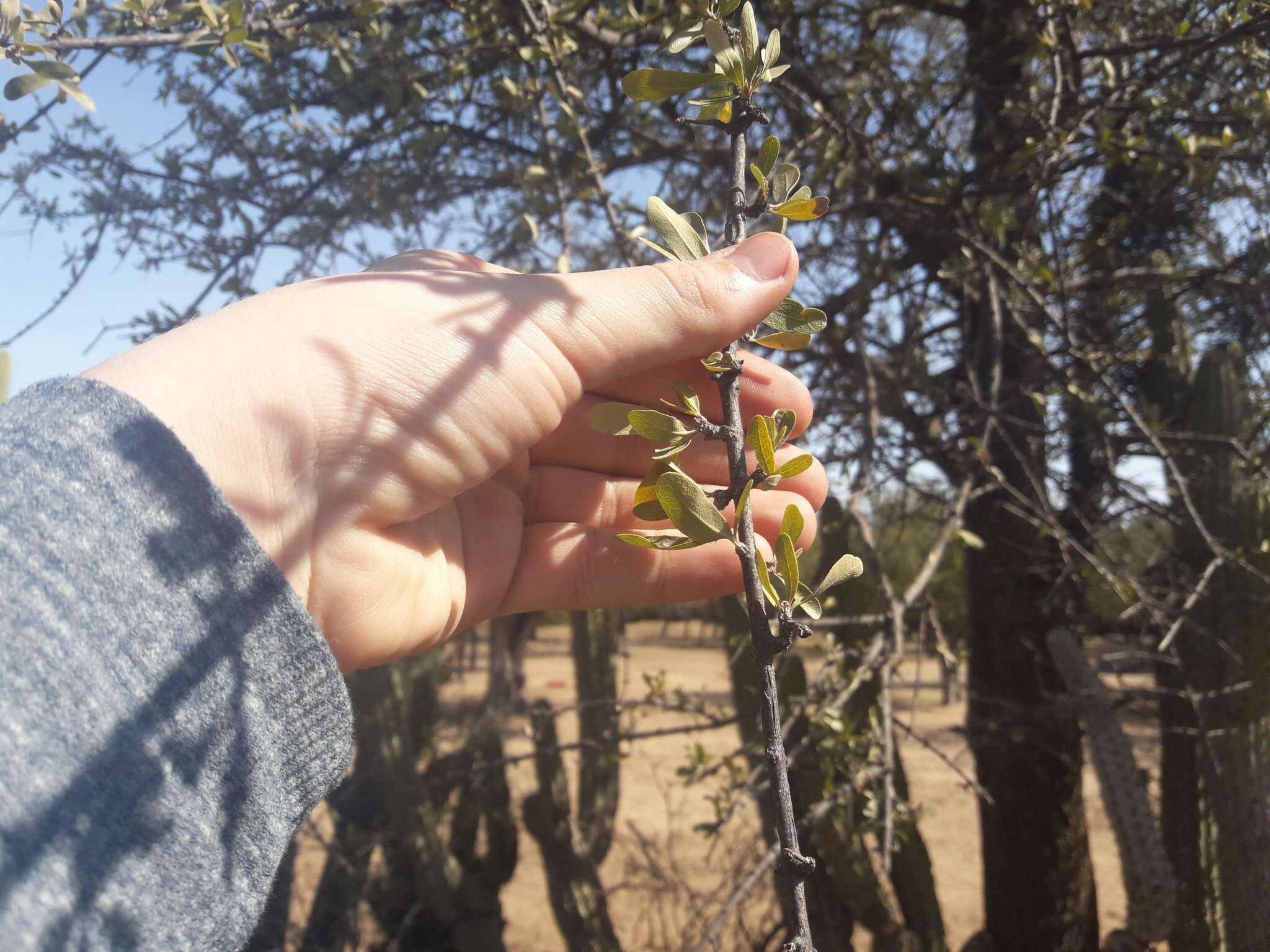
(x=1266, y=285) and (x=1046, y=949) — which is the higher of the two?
(x=1266, y=285)

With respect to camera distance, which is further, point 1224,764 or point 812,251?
point 1224,764

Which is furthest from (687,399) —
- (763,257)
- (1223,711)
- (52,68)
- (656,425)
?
(1223,711)

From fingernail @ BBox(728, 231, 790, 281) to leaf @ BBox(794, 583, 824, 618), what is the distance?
0.42m

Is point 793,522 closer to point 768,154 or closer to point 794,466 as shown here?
point 794,466

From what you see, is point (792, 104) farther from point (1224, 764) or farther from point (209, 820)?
point (1224, 764)

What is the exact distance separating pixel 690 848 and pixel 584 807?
1.80 metres

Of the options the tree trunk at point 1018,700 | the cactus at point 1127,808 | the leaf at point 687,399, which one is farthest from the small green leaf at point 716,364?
the cactus at point 1127,808

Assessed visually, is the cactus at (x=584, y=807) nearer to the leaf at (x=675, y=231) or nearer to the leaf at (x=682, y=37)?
the leaf at (x=675, y=231)

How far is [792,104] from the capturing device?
1833 mm

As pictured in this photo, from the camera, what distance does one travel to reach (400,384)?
97 cm

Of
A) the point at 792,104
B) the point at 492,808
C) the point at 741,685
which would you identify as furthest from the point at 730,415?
the point at 492,808

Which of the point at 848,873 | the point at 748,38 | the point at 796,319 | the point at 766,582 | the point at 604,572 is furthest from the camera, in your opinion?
the point at 848,873

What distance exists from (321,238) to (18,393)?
5.46 feet

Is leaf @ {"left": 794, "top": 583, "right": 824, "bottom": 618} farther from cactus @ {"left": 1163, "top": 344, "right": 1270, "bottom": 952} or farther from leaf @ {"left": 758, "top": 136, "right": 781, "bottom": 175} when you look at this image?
cactus @ {"left": 1163, "top": 344, "right": 1270, "bottom": 952}
